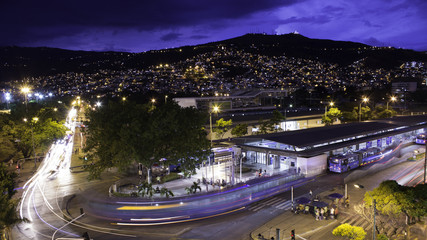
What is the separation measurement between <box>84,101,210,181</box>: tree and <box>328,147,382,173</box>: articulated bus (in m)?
12.4

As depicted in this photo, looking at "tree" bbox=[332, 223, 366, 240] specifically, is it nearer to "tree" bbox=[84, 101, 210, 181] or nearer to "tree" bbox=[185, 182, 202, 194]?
"tree" bbox=[185, 182, 202, 194]

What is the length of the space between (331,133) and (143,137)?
69.4ft

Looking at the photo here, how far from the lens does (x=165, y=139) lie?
21094mm

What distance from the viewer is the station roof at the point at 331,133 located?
28109mm

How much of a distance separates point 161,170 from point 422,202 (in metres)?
20.2

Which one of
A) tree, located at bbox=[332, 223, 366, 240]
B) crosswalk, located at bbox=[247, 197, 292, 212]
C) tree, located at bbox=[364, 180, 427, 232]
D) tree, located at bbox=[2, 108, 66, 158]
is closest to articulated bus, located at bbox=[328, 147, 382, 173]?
crosswalk, located at bbox=[247, 197, 292, 212]

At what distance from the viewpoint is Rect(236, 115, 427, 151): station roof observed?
28.1m

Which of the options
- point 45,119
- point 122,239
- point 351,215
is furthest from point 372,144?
point 45,119

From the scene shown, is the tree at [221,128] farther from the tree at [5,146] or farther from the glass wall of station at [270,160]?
the tree at [5,146]

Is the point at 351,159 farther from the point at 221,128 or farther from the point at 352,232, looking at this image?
the point at 221,128

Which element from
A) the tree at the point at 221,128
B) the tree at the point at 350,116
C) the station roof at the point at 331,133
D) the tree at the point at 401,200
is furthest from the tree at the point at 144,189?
the tree at the point at 350,116

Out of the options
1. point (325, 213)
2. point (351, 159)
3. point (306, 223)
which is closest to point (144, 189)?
point (306, 223)

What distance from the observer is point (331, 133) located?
105 feet

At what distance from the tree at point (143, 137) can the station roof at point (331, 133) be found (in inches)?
347
